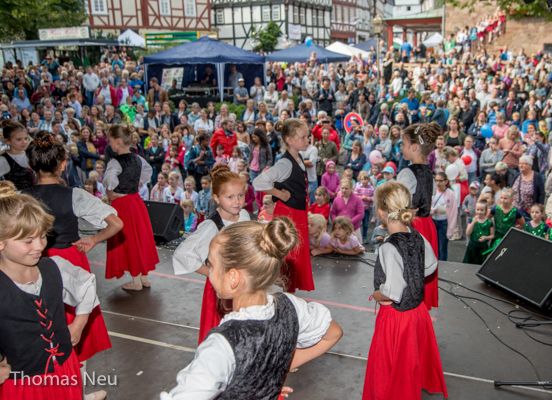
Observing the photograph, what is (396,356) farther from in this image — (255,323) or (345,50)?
(345,50)

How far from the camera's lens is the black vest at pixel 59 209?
3.38 m

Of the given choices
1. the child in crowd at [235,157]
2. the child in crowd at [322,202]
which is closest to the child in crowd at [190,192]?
the child in crowd at [235,157]

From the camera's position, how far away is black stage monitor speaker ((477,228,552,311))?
475 centimetres

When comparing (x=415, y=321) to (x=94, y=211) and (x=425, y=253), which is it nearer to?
(x=425, y=253)

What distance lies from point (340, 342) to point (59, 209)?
89.4 inches

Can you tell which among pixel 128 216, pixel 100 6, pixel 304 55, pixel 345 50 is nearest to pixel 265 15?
pixel 100 6

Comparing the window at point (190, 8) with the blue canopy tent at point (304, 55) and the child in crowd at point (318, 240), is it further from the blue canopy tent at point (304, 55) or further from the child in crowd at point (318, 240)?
the child in crowd at point (318, 240)

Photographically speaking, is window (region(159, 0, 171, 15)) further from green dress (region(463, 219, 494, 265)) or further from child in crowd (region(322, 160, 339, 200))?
green dress (region(463, 219, 494, 265))

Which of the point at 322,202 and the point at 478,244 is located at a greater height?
the point at 322,202

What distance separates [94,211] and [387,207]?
5.80 feet

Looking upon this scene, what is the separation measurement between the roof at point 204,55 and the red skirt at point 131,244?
11678mm

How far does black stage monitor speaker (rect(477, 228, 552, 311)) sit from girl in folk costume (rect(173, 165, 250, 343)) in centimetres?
281

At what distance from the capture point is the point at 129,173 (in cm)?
500

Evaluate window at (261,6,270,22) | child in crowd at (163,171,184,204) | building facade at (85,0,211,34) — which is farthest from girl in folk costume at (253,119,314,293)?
window at (261,6,270,22)
